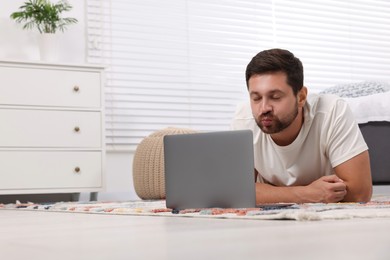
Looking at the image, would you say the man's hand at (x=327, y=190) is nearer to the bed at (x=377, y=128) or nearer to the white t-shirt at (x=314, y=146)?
the white t-shirt at (x=314, y=146)

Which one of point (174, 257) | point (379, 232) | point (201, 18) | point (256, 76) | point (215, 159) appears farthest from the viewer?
point (201, 18)

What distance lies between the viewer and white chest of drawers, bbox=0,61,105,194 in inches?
139

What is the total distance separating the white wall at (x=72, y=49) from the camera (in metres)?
3.99

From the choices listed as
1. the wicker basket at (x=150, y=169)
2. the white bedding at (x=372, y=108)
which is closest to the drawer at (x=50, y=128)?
the wicker basket at (x=150, y=169)

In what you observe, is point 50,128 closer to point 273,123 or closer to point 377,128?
point 377,128

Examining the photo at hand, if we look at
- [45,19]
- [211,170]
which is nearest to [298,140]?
[211,170]

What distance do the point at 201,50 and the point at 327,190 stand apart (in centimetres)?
268

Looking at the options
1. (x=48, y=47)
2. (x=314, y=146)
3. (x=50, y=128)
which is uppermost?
(x=48, y=47)

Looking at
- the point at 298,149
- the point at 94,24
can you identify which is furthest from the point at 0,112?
the point at 298,149

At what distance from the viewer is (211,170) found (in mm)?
1736

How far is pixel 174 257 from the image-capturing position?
2.13 ft

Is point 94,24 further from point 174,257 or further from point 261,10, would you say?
point 174,257

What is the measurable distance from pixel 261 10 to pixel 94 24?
1303mm

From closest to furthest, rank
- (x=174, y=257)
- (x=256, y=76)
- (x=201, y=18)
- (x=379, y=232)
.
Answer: (x=174, y=257), (x=379, y=232), (x=256, y=76), (x=201, y=18)
